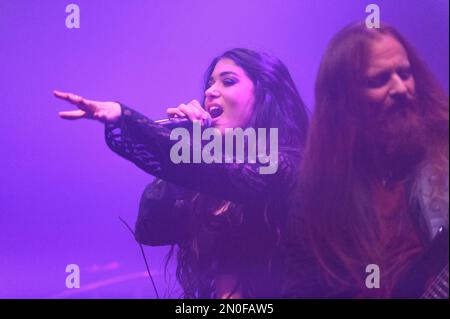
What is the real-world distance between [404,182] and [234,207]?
613mm

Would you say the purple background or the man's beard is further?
the purple background

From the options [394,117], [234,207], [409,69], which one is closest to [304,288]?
[234,207]

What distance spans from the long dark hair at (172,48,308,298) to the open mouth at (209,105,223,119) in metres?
0.08

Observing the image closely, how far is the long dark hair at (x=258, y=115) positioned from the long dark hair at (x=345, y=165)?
0.10m

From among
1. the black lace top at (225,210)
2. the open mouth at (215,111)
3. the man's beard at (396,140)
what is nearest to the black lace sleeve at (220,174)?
the black lace top at (225,210)

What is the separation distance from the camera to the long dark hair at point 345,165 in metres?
2.42

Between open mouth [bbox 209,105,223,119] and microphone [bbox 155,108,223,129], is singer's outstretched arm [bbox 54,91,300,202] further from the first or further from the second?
open mouth [bbox 209,105,223,119]

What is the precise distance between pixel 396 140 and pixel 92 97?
112 centimetres

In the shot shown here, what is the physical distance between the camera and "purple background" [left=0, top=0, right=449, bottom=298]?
2533mm

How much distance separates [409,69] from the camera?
242 cm

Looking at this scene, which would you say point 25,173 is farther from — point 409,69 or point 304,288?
point 409,69

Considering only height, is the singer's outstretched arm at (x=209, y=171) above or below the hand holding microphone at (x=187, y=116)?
below

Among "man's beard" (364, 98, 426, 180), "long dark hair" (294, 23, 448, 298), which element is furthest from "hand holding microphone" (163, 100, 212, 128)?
"man's beard" (364, 98, 426, 180)

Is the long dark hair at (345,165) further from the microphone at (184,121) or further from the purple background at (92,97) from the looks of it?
the microphone at (184,121)
